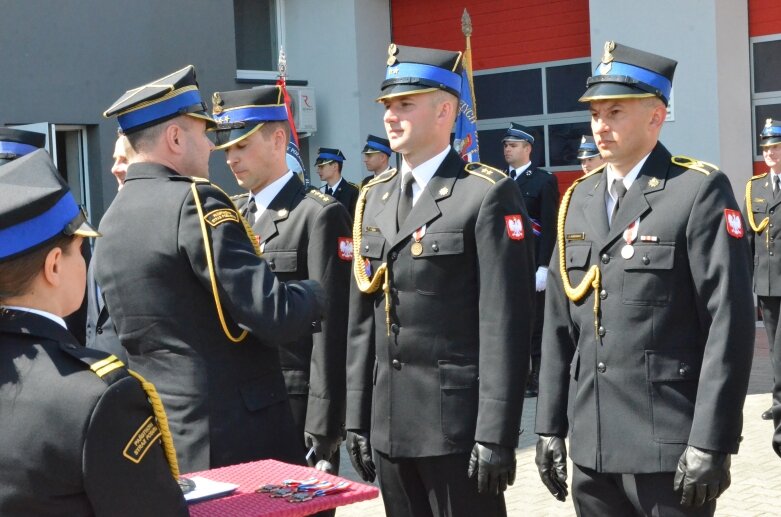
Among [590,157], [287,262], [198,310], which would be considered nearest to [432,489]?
[198,310]

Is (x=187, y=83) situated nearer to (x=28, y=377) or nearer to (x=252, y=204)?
(x=252, y=204)

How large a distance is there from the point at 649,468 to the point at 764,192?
652 centimetres

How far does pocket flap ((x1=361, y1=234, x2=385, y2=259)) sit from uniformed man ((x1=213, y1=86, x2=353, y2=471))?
0.37 metres

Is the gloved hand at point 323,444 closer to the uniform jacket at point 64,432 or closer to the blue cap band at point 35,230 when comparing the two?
the uniform jacket at point 64,432

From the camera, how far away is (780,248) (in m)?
8.82

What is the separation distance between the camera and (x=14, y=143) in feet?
17.1

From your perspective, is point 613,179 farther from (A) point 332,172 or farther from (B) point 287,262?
(A) point 332,172

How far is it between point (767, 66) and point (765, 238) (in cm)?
457

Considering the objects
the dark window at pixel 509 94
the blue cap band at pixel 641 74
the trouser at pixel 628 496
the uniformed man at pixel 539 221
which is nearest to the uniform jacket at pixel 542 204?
the uniformed man at pixel 539 221

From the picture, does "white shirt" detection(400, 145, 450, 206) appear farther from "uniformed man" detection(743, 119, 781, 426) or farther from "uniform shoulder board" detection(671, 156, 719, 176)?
"uniformed man" detection(743, 119, 781, 426)

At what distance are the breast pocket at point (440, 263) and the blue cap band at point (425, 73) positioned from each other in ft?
1.90

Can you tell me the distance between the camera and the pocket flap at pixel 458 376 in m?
3.71

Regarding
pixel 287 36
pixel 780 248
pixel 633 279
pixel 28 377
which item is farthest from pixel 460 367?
pixel 287 36

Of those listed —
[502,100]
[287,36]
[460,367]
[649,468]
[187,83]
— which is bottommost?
[649,468]
